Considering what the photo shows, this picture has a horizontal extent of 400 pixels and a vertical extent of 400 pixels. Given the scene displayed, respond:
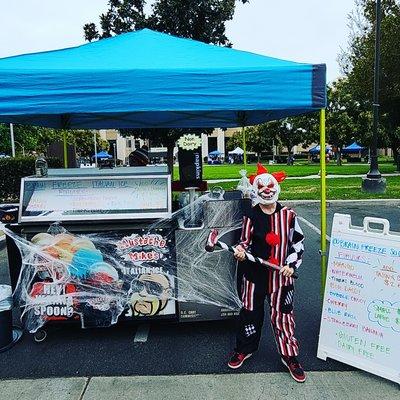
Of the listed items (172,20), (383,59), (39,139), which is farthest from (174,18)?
(39,139)

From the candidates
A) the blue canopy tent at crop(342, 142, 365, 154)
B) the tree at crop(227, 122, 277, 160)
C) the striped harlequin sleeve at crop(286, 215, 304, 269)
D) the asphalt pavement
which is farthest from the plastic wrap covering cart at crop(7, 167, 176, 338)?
the blue canopy tent at crop(342, 142, 365, 154)

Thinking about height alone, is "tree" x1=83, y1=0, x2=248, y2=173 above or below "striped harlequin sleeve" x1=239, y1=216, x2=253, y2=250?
above

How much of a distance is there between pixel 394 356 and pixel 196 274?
1651 millimetres

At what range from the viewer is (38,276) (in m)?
3.55

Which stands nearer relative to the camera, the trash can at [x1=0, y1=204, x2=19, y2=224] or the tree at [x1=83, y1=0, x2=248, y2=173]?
the trash can at [x1=0, y1=204, x2=19, y2=224]

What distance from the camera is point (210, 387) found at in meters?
2.96

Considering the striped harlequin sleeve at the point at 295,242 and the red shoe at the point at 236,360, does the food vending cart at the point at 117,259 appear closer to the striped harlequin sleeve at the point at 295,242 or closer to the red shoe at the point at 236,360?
the red shoe at the point at 236,360

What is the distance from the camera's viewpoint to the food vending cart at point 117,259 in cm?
354

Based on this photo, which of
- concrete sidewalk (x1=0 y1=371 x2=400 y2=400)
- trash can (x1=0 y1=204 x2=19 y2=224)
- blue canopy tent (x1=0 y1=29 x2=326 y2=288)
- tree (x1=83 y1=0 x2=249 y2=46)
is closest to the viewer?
concrete sidewalk (x1=0 y1=371 x2=400 y2=400)

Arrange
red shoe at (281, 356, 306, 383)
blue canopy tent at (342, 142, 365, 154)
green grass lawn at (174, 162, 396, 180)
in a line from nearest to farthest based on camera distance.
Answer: red shoe at (281, 356, 306, 383), green grass lawn at (174, 162, 396, 180), blue canopy tent at (342, 142, 365, 154)

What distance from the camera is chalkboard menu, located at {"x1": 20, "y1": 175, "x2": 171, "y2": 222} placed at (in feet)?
11.8

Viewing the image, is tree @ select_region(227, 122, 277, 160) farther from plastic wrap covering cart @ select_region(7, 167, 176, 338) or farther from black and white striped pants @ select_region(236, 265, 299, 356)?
black and white striped pants @ select_region(236, 265, 299, 356)

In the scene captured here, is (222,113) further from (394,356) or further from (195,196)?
(394,356)

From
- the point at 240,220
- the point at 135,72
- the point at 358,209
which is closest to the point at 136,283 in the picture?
the point at 240,220
